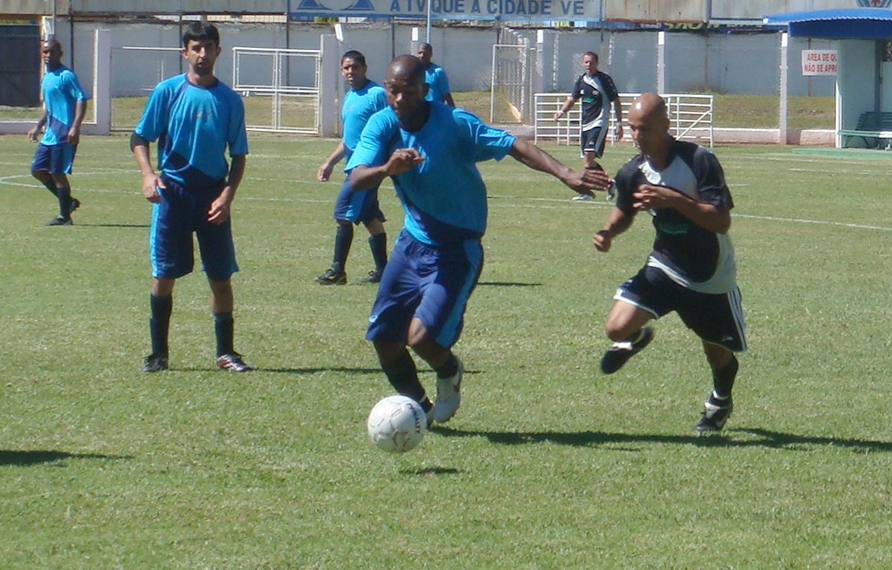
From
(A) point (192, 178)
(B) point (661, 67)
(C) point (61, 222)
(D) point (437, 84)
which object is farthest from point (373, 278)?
(B) point (661, 67)

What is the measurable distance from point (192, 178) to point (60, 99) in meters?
9.08

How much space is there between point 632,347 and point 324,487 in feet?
6.05

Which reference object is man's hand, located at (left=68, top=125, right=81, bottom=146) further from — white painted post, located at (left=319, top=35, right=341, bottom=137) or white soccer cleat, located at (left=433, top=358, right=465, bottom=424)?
white painted post, located at (left=319, top=35, right=341, bottom=137)

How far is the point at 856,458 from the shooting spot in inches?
259

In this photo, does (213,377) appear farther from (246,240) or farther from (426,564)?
(246,240)

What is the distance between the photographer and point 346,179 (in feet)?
38.9

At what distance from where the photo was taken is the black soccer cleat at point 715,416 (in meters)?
7.11

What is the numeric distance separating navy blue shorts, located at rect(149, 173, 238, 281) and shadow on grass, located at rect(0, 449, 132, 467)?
6.99ft

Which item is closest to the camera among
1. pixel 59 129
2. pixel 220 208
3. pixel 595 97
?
pixel 220 208

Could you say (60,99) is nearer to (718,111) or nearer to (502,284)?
(502,284)

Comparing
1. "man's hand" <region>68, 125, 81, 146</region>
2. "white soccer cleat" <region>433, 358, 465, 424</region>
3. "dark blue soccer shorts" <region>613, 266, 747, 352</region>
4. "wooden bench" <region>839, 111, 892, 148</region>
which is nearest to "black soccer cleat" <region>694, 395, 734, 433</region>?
"dark blue soccer shorts" <region>613, 266, 747, 352</region>

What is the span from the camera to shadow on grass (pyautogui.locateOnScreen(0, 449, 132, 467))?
6.43m

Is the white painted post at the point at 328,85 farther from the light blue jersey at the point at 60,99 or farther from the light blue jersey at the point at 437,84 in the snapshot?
the light blue jersey at the point at 437,84

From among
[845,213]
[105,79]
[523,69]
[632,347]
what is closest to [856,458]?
[632,347]
